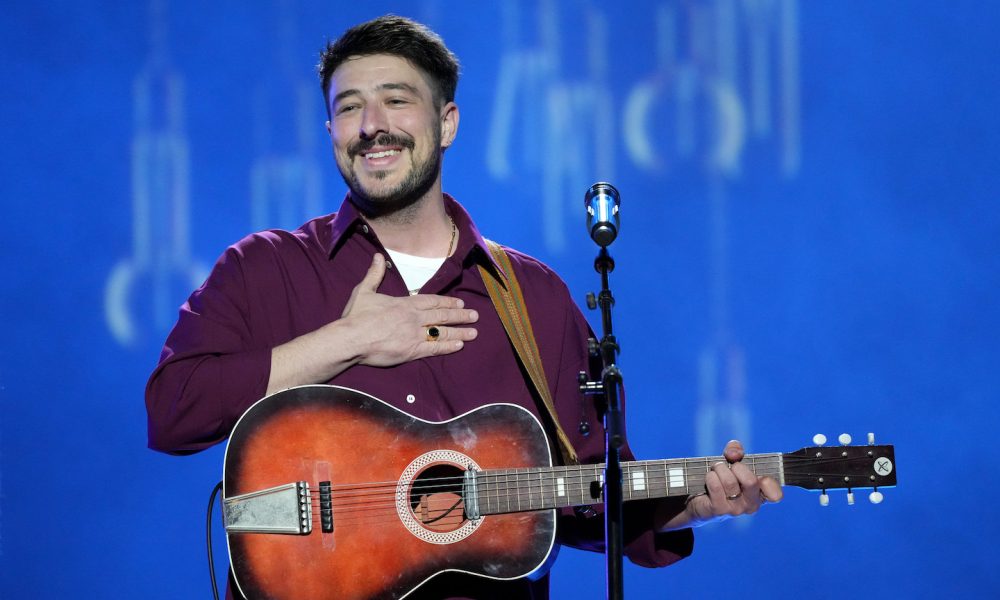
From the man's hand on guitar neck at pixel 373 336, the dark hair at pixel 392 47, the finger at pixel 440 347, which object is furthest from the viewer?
the dark hair at pixel 392 47

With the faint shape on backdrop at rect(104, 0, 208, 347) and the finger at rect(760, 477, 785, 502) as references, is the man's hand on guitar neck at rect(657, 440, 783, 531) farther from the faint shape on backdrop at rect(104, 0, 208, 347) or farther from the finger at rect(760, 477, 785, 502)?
the faint shape on backdrop at rect(104, 0, 208, 347)

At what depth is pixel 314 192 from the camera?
4340 mm

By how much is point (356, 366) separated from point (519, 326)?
518 mm

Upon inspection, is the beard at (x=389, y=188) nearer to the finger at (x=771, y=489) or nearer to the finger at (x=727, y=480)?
the finger at (x=727, y=480)

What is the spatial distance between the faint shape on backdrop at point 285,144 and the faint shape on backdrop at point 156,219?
0.98 ft

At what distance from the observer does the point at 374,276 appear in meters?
3.03

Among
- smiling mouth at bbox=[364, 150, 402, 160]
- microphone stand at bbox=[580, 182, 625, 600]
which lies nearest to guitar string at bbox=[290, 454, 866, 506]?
microphone stand at bbox=[580, 182, 625, 600]

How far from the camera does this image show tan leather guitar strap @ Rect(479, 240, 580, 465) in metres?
3.01

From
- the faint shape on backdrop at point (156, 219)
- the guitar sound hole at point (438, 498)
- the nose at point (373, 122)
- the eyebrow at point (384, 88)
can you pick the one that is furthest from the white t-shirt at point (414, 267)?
the faint shape on backdrop at point (156, 219)

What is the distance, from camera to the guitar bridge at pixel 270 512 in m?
2.59

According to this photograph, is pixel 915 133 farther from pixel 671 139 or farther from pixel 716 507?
pixel 716 507

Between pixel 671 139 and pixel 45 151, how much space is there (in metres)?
2.55

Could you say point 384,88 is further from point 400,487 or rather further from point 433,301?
point 400,487

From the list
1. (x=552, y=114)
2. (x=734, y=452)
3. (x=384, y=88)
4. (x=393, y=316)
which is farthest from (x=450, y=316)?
(x=552, y=114)
